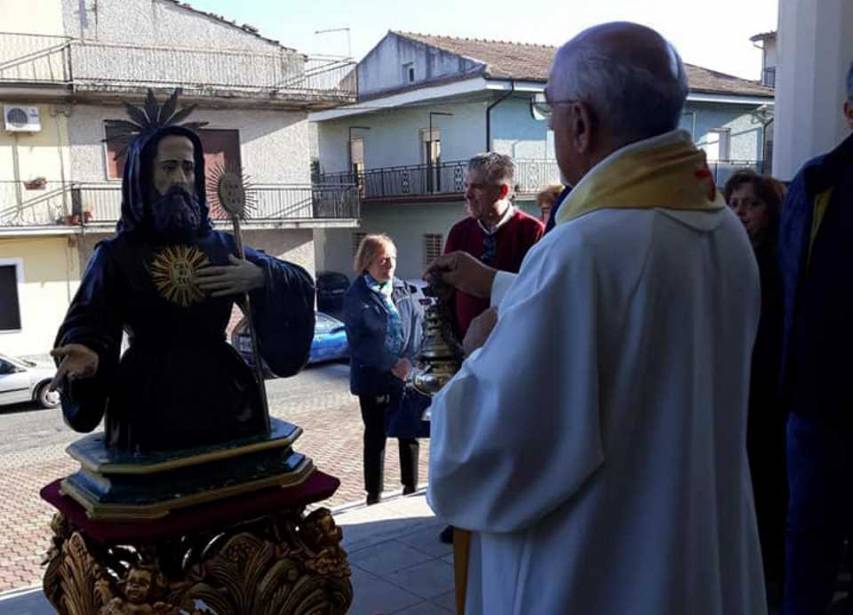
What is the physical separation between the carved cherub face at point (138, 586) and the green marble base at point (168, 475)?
162 mm

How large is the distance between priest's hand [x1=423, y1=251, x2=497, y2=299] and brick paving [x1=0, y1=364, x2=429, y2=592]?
408 cm

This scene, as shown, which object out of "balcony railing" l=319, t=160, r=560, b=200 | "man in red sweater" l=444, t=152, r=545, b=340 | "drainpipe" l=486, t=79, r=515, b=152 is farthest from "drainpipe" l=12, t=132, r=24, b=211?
"man in red sweater" l=444, t=152, r=545, b=340

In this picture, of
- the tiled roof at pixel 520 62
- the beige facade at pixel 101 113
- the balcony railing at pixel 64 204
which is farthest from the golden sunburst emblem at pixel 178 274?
the tiled roof at pixel 520 62

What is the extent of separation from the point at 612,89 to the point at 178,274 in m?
1.49

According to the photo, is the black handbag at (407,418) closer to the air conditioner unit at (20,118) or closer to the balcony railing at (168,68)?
the balcony railing at (168,68)

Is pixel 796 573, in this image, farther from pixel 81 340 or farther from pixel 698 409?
pixel 81 340

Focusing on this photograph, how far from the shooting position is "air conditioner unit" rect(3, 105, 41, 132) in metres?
15.2

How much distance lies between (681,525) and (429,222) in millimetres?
19727

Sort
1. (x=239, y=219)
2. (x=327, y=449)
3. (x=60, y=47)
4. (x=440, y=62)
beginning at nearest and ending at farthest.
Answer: (x=239, y=219), (x=327, y=449), (x=60, y=47), (x=440, y=62)

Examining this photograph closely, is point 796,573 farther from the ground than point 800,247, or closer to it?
closer to it

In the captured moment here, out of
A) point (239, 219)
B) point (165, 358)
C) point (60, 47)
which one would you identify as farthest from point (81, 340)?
point (60, 47)

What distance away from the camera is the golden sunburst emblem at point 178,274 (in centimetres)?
247

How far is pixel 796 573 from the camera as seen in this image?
107 inches

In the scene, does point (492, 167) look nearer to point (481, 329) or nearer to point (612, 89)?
point (481, 329)
